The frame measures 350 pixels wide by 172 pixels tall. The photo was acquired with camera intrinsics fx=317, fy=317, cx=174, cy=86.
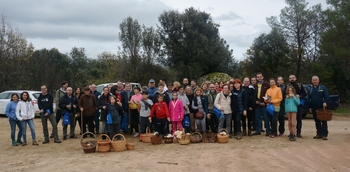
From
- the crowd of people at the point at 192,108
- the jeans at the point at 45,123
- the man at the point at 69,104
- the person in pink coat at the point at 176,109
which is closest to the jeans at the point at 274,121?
the crowd of people at the point at 192,108

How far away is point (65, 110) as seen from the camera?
9633 millimetres

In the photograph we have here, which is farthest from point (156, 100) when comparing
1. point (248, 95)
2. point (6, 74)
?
point (6, 74)

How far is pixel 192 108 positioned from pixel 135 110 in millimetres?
1910

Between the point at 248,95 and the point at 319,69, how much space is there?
1234 cm

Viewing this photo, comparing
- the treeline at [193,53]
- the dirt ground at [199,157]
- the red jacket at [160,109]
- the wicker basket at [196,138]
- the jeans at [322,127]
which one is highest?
the treeline at [193,53]

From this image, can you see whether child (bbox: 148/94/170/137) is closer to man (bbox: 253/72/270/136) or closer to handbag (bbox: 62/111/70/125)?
handbag (bbox: 62/111/70/125)

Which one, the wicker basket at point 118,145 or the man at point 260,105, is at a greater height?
the man at point 260,105

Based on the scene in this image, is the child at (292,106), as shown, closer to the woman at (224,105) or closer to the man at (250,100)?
the man at (250,100)

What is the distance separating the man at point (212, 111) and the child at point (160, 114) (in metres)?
1.32

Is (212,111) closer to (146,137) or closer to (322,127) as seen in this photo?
(146,137)

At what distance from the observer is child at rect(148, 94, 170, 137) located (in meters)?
9.00

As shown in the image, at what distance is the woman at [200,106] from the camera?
30.6 ft

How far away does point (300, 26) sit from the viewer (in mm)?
23484

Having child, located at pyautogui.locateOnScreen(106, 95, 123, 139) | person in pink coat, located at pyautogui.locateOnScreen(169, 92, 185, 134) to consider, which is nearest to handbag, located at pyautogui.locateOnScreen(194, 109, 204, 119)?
person in pink coat, located at pyautogui.locateOnScreen(169, 92, 185, 134)
